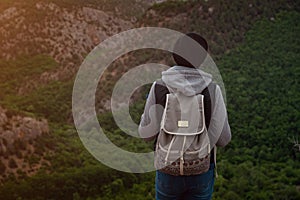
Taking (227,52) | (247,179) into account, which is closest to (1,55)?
(227,52)

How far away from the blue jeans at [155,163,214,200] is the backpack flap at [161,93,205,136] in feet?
0.68

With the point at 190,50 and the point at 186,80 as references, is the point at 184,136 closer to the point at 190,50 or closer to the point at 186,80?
the point at 186,80

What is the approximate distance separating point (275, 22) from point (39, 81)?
507 cm

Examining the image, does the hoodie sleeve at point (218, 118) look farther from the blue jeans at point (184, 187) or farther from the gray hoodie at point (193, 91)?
the blue jeans at point (184, 187)

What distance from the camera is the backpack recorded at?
208 centimetres

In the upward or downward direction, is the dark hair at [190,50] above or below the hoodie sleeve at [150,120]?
above

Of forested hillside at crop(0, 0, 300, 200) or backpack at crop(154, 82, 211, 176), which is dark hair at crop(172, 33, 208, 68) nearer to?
backpack at crop(154, 82, 211, 176)

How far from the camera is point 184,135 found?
209 cm

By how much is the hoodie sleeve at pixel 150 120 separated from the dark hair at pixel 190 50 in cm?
17

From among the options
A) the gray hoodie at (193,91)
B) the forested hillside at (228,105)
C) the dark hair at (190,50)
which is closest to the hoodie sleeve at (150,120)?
the gray hoodie at (193,91)

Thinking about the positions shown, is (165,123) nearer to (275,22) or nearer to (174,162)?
(174,162)

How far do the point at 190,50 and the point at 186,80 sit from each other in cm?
13

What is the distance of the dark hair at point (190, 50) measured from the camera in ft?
6.78

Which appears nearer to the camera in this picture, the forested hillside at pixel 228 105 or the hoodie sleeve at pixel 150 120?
the hoodie sleeve at pixel 150 120
